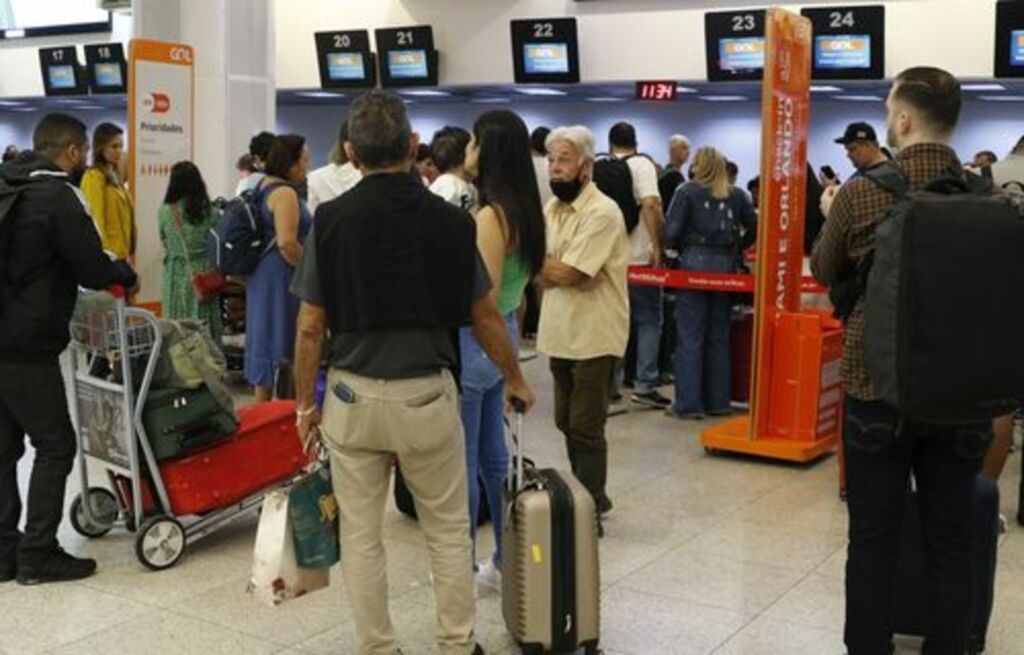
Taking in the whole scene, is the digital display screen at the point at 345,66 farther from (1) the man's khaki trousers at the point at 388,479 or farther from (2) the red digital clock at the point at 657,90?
(1) the man's khaki trousers at the point at 388,479

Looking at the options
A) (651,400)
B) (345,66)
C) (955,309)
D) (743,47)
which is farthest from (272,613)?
(345,66)

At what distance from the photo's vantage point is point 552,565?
324 centimetres

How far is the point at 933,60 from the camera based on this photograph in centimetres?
1018

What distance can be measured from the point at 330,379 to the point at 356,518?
0.37 m

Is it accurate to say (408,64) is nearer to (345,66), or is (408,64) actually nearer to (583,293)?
(345,66)

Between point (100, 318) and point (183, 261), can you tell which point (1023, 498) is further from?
point (183, 261)

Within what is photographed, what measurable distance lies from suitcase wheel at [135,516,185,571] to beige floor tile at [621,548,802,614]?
1.62 m

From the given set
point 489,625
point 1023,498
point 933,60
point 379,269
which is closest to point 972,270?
point 379,269

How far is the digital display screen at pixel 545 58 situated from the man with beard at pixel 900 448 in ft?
29.2

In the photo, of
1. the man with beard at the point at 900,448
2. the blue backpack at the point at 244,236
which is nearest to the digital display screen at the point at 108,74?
the blue backpack at the point at 244,236

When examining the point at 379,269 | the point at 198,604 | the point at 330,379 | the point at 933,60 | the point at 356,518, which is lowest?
the point at 198,604

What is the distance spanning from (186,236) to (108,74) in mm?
9310

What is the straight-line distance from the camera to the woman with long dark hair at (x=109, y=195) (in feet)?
22.9

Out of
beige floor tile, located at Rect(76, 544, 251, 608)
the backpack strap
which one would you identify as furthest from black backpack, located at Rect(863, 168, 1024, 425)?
the backpack strap
